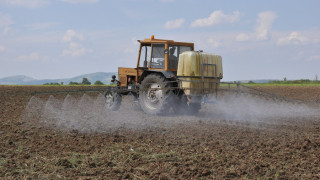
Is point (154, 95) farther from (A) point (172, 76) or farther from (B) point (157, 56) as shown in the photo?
(B) point (157, 56)

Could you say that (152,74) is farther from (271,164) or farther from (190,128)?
(271,164)

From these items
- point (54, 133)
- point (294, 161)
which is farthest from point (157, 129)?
point (294, 161)

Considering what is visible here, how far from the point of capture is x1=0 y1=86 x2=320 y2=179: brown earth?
5777 mm

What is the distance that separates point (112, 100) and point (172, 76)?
10.7ft

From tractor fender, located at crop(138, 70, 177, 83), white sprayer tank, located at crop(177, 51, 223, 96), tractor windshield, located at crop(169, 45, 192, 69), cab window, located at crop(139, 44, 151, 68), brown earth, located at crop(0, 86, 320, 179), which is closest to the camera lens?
brown earth, located at crop(0, 86, 320, 179)

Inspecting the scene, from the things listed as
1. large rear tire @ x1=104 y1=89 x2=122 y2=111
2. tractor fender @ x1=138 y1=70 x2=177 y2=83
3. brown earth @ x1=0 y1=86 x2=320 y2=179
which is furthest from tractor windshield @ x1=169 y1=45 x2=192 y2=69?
large rear tire @ x1=104 y1=89 x2=122 y2=111

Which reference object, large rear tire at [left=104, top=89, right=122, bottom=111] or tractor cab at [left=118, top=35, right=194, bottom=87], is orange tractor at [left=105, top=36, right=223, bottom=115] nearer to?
tractor cab at [left=118, top=35, right=194, bottom=87]

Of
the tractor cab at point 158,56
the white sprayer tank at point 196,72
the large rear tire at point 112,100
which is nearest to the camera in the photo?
the white sprayer tank at point 196,72

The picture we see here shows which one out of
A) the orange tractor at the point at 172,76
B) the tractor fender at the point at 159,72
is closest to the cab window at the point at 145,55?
the orange tractor at the point at 172,76

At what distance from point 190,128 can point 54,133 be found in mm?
3462

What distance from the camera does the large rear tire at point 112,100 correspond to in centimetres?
1377

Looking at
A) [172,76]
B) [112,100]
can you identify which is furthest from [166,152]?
[112,100]

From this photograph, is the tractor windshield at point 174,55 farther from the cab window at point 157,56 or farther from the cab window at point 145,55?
the cab window at point 145,55

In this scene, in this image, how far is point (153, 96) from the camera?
1242 centimetres
